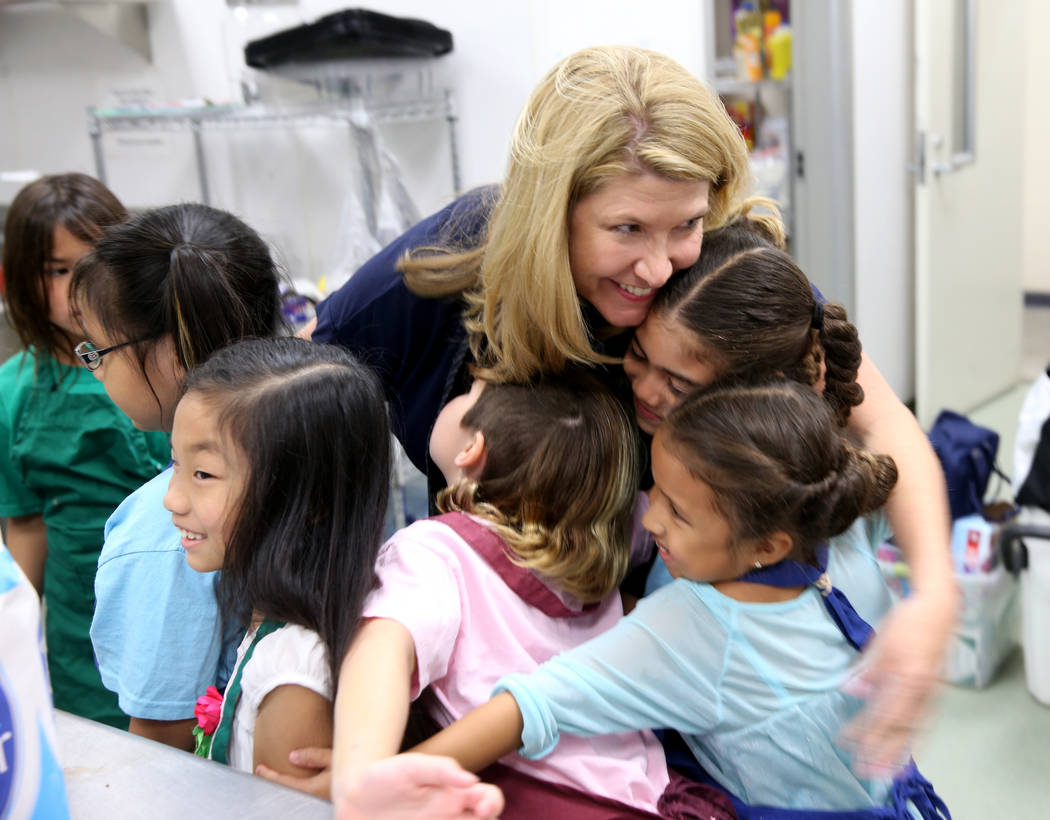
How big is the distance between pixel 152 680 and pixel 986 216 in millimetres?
3490

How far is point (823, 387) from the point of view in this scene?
3.70 ft

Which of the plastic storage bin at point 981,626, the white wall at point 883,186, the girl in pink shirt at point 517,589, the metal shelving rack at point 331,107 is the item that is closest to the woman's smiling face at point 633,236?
the girl in pink shirt at point 517,589

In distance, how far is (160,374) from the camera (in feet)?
3.57

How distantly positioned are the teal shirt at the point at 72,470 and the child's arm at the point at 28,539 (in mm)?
38

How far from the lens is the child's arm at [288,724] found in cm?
81

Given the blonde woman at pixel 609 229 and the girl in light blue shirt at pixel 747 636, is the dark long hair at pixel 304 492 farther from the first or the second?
the blonde woman at pixel 609 229

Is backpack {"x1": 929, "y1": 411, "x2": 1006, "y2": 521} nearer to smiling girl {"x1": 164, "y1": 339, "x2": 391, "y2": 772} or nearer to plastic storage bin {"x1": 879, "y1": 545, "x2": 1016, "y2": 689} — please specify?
plastic storage bin {"x1": 879, "y1": 545, "x2": 1016, "y2": 689}

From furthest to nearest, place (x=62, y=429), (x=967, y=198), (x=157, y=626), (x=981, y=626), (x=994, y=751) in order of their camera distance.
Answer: (x=967, y=198) → (x=981, y=626) → (x=994, y=751) → (x=62, y=429) → (x=157, y=626)

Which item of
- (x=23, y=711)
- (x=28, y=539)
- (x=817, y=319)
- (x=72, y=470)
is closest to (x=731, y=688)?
(x=817, y=319)

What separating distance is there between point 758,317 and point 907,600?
1.13ft

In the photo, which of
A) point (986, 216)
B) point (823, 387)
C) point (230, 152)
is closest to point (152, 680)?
point (823, 387)

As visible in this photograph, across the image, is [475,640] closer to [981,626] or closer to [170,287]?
[170,287]

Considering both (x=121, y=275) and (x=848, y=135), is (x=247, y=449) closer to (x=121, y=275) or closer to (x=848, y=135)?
(x=121, y=275)

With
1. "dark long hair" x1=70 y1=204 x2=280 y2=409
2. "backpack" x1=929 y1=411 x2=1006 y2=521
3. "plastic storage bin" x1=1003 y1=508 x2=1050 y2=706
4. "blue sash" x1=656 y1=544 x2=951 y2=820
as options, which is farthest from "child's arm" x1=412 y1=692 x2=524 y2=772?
"backpack" x1=929 y1=411 x2=1006 y2=521
